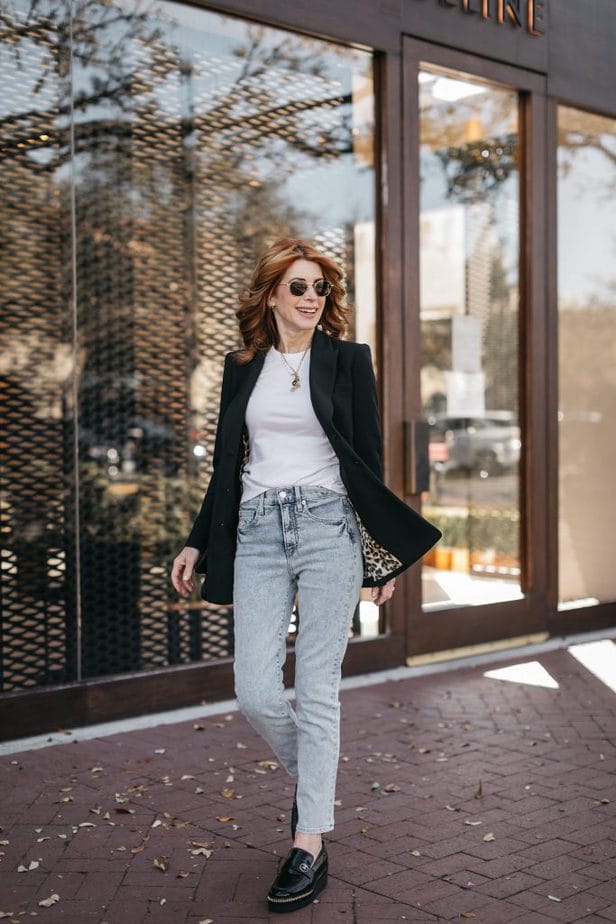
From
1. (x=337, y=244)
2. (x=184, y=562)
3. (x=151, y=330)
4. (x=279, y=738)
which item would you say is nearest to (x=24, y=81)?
(x=151, y=330)

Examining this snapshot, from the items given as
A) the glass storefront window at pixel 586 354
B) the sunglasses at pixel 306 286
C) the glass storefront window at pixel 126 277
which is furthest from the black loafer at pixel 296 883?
the glass storefront window at pixel 586 354

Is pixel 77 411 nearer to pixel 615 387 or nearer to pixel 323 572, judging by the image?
pixel 323 572

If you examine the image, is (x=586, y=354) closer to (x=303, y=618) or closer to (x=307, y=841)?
(x=303, y=618)

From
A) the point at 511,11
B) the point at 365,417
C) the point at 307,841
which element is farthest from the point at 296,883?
the point at 511,11

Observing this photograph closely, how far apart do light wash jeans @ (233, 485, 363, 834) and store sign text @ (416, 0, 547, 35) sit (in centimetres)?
462

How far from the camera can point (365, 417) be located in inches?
145

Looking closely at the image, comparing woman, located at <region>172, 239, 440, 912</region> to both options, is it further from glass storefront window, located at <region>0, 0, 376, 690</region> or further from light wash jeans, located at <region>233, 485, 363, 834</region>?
glass storefront window, located at <region>0, 0, 376, 690</region>

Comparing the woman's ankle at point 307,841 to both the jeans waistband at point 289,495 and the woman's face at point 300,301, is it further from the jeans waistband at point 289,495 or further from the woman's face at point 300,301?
the woman's face at point 300,301

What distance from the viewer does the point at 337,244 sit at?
21.9 ft

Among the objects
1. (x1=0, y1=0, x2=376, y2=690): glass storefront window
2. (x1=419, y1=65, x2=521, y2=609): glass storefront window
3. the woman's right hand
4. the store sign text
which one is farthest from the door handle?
the woman's right hand

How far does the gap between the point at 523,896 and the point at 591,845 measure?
553 mm

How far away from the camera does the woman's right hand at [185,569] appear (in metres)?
3.68

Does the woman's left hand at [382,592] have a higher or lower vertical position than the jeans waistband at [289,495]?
lower

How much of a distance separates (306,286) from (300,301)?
52 mm
